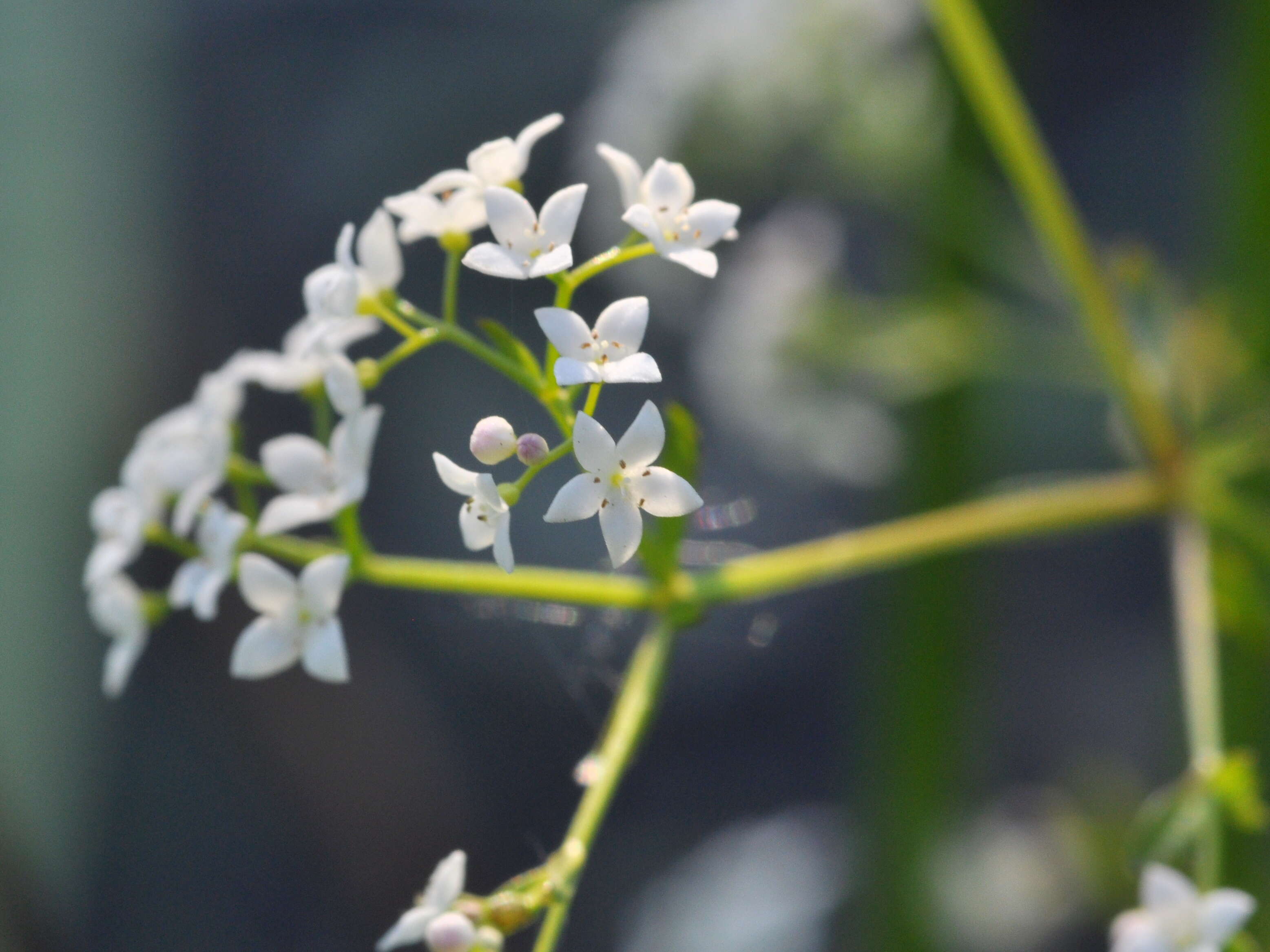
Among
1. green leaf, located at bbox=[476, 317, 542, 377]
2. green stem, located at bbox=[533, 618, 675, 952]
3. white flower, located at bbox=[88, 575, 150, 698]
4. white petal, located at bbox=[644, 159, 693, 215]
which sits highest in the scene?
white petal, located at bbox=[644, 159, 693, 215]

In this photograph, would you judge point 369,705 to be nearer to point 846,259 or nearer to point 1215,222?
point 846,259

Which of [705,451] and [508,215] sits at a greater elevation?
[705,451]

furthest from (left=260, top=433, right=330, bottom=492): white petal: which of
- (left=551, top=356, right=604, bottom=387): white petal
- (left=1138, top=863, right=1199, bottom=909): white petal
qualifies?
(left=1138, top=863, right=1199, bottom=909): white petal

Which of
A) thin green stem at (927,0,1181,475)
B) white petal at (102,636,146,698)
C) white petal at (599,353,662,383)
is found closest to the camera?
white petal at (599,353,662,383)

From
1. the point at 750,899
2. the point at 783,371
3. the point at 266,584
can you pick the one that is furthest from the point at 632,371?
the point at 750,899

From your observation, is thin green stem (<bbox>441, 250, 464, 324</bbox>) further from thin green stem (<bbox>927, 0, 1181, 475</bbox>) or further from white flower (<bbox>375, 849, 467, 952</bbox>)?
thin green stem (<bbox>927, 0, 1181, 475</bbox>)

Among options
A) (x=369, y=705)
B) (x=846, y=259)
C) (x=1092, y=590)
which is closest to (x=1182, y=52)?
(x=846, y=259)

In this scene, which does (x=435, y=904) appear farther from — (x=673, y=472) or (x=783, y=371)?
(x=783, y=371)

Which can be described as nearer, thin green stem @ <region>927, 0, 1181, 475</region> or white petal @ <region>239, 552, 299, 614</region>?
white petal @ <region>239, 552, 299, 614</region>

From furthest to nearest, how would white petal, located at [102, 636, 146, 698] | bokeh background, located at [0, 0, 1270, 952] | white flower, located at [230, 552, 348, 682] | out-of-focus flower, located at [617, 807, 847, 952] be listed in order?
out-of-focus flower, located at [617, 807, 847, 952] < bokeh background, located at [0, 0, 1270, 952] < white petal, located at [102, 636, 146, 698] < white flower, located at [230, 552, 348, 682]
